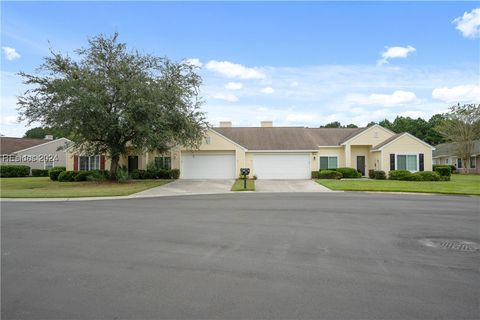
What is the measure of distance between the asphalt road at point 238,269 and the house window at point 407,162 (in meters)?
20.8

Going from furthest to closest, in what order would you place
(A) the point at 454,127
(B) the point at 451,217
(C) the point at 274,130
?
1. (A) the point at 454,127
2. (C) the point at 274,130
3. (B) the point at 451,217

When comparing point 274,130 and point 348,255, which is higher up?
point 274,130

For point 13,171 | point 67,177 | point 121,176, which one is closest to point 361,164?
point 121,176

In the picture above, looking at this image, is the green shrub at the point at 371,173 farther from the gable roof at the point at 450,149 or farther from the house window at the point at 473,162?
the house window at the point at 473,162

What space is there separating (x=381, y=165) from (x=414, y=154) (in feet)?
10.3

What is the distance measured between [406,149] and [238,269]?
28.4m

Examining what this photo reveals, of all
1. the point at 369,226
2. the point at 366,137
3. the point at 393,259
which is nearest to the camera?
the point at 393,259

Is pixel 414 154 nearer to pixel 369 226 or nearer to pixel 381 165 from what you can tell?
pixel 381 165

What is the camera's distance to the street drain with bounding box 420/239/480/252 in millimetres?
6680

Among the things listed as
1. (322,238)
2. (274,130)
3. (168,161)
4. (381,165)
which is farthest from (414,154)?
(322,238)

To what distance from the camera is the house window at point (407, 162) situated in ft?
97.2

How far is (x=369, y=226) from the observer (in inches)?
353

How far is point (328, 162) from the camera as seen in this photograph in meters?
31.5

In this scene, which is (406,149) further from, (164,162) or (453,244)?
(453,244)
